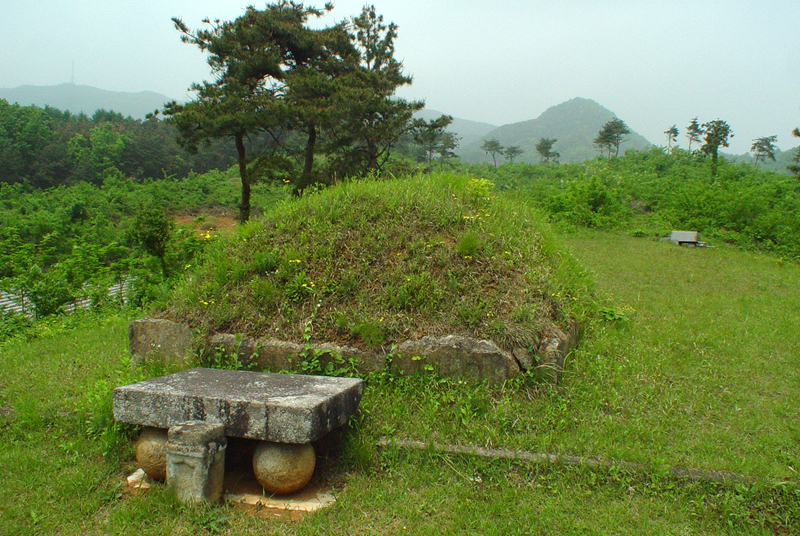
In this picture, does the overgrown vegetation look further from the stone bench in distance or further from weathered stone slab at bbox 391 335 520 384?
the stone bench in distance

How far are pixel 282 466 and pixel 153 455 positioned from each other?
82 cm

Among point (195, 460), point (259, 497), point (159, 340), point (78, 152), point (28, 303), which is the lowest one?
point (28, 303)

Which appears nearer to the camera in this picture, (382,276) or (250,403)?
(250,403)

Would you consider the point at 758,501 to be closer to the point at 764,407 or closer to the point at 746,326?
the point at 764,407

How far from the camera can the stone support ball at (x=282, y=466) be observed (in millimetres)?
2887

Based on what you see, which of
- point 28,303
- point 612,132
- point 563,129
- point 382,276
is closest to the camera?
point 382,276

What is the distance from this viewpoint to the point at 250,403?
2904 millimetres

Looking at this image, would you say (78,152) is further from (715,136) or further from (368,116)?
(715,136)

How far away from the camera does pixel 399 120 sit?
1797cm

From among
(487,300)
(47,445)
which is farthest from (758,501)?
(47,445)

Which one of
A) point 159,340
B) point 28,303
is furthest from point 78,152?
point 159,340

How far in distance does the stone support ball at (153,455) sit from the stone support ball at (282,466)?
589 millimetres

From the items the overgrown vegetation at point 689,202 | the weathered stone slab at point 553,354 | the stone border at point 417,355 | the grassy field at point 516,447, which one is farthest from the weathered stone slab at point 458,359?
the overgrown vegetation at point 689,202

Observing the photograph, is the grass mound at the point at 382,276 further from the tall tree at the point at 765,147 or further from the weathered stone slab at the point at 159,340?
the tall tree at the point at 765,147
